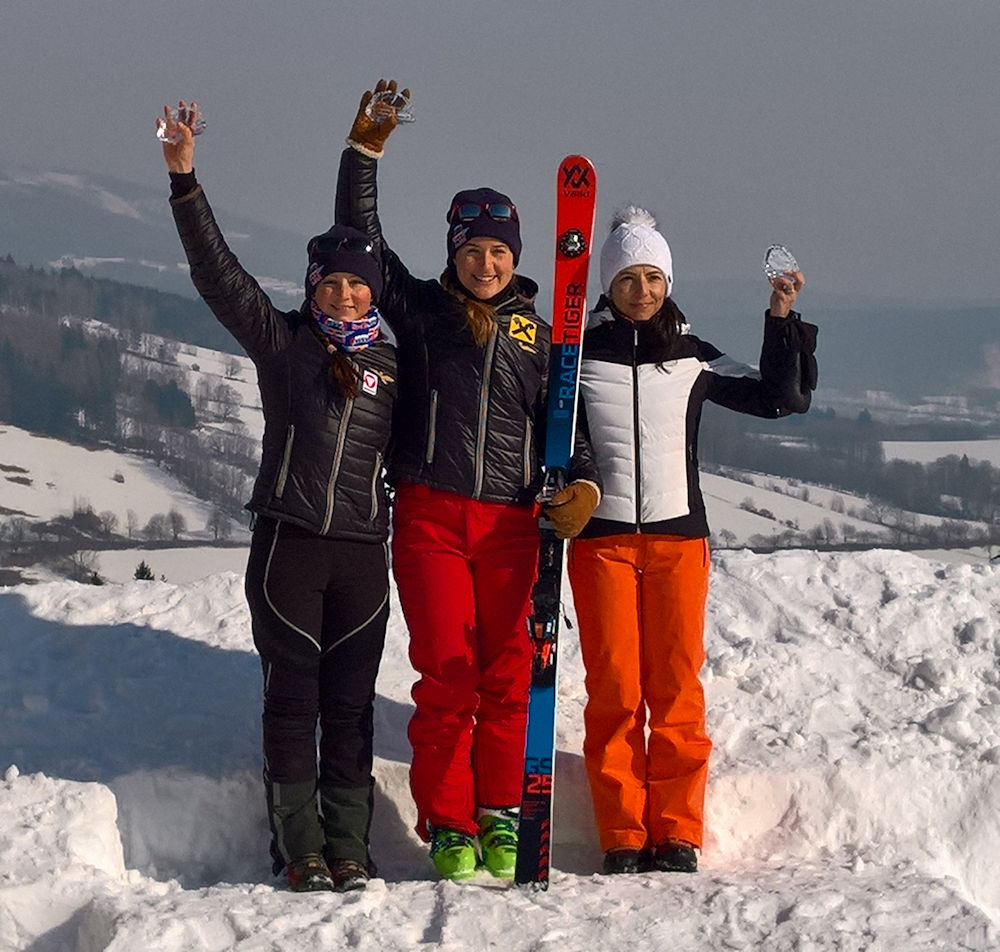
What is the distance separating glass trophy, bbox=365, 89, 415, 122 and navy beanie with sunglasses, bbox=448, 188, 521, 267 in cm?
39

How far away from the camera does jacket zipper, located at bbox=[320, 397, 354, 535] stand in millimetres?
4227

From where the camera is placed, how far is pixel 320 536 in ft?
14.0

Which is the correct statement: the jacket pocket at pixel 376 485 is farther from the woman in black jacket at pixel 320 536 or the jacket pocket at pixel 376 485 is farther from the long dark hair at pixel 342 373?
the long dark hair at pixel 342 373

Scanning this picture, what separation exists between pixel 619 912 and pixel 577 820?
120cm

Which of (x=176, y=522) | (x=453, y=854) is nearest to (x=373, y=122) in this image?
(x=453, y=854)

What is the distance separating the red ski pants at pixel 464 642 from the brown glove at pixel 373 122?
1415 millimetres

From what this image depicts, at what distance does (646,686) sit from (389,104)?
8.71 feet

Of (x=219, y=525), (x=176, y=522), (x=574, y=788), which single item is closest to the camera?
(x=574, y=788)

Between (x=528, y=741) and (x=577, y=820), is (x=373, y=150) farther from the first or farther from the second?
(x=577, y=820)

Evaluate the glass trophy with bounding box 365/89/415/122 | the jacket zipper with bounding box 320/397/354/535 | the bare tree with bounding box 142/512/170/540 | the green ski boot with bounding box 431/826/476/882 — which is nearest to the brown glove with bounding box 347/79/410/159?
the glass trophy with bounding box 365/89/415/122

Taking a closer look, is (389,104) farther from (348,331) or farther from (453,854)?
(453,854)

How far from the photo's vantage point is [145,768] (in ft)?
16.6

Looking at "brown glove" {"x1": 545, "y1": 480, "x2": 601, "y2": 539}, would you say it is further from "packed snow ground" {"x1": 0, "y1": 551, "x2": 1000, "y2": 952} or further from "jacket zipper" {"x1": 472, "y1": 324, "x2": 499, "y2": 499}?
"packed snow ground" {"x1": 0, "y1": 551, "x2": 1000, "y2": 952}

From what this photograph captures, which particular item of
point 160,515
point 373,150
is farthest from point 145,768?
point 160,515
